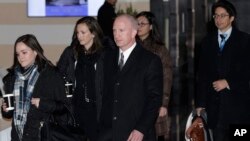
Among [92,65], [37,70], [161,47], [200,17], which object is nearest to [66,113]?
[37,70]

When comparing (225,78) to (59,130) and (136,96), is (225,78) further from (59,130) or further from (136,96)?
(59,130)

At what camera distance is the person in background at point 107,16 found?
466 inches

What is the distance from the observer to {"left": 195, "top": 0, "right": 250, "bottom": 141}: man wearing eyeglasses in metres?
6.82

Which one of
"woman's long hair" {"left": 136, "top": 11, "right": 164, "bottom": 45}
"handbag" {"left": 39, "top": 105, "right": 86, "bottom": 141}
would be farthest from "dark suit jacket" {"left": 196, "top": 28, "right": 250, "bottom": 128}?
"handbag" {"left": 39, "top": 105, "right": 86, "bottom": 141}

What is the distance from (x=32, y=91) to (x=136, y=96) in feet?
2.68

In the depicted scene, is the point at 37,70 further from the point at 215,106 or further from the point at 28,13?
the point at 28,13

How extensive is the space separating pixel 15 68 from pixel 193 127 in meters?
1.75

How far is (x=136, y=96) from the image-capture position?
5734mm

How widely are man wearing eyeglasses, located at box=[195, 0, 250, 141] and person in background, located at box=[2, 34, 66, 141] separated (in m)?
1.66

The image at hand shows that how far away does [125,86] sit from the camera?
578 cm

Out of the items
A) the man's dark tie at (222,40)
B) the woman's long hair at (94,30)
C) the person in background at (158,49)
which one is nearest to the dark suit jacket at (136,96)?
the woman's long hair at (94,30)

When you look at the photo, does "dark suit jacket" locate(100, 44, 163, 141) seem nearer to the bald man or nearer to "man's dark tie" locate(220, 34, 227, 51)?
the bald man

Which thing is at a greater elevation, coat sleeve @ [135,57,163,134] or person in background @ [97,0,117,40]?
person in background @ [97,0,117,40]

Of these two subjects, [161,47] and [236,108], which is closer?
[236,108]
